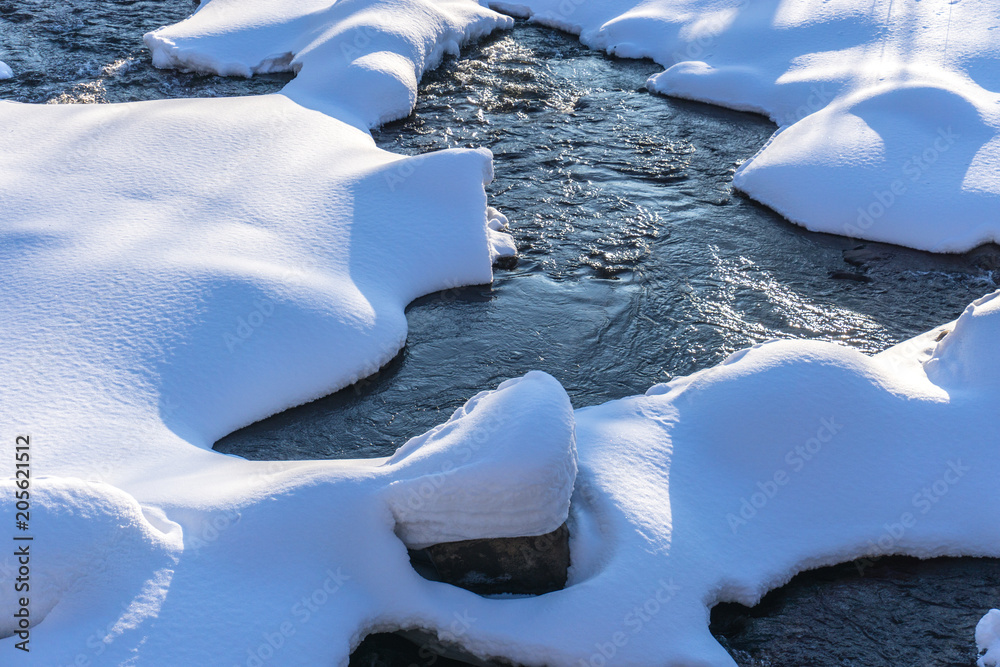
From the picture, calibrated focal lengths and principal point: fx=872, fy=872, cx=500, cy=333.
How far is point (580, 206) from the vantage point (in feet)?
26.7

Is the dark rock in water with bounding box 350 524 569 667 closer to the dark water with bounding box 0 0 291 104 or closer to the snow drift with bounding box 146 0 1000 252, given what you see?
the snow drift with bounding box 146 0 1000 252

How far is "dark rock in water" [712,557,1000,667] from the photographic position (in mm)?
4230

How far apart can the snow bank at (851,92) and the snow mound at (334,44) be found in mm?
2080

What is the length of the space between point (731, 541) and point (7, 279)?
16.3 feet

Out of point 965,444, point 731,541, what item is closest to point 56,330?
point 731,541

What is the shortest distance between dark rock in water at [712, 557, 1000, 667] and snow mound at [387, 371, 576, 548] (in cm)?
113

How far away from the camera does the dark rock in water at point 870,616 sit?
4.23 meters

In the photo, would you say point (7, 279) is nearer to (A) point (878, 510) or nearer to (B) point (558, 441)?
(B) point (558, 441)

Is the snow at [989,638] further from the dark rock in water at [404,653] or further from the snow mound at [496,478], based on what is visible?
the dark rock in water at [404,653]

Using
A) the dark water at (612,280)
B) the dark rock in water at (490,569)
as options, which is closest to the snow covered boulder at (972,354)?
the dark water at (612,280)
